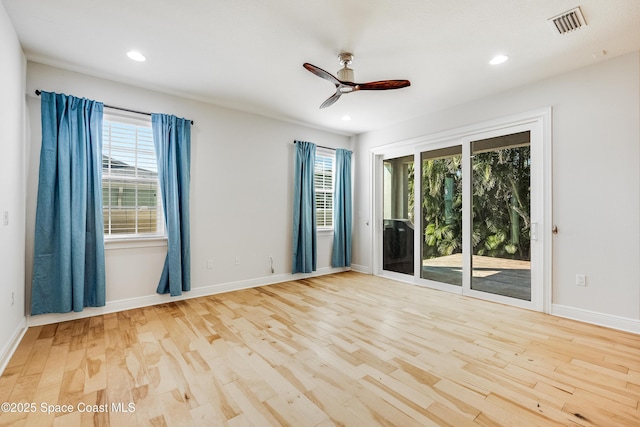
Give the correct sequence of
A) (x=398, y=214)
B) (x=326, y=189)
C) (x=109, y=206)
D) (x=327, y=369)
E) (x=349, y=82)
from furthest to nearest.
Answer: (x=326, y=189) → (x=398, y=214) → (x=109, y=206) → (x=349, y=82) → (x=327, y=369)

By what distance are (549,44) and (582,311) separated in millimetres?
2675

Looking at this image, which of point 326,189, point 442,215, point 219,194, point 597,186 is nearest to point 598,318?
point 597,186

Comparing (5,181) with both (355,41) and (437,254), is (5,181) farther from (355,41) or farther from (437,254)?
(437,254)

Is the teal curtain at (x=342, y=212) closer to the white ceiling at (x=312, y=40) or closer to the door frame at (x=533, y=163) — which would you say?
the door frame at (x=533, y=163)

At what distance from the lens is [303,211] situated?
491 centimetres

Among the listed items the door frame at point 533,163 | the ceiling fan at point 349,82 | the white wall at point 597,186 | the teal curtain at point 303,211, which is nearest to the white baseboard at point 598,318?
the white wall at point 597,186

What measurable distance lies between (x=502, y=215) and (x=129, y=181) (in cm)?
467

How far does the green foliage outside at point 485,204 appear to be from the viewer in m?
3.62

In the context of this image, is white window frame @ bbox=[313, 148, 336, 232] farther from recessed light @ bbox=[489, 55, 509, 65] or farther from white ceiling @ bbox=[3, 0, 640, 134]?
recessed light @ bbox=[489, 55, 509, 65]

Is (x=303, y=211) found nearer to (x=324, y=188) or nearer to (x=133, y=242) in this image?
(x=324, y=188)

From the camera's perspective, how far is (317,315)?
3.28 metres

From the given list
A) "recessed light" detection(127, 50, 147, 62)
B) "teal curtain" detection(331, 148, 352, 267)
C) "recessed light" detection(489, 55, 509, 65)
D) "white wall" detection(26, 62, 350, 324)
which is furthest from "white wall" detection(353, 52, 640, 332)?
"recessed light" detection(127, 50, 147, 62)

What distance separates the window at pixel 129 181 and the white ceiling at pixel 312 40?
1.85 ft

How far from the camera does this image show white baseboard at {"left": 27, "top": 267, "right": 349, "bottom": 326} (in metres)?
3.01
